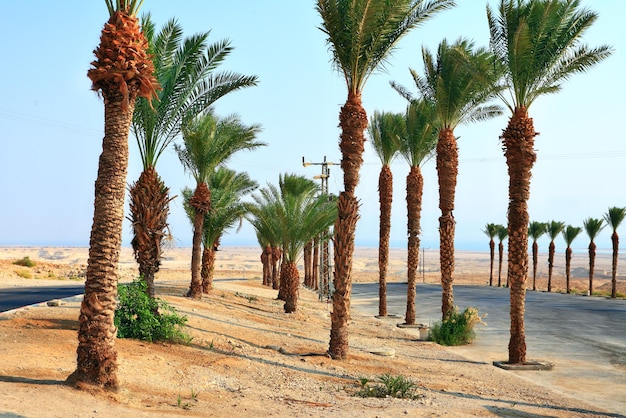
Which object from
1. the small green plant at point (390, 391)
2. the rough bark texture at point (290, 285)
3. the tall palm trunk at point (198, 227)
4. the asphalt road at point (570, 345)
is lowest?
the asphalt road at point (570, 345)

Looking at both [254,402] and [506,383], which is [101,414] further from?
[506,383]

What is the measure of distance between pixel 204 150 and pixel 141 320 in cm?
1184

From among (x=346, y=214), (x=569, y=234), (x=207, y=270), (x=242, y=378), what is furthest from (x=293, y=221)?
(x=569, y=234)

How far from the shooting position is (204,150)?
24328mm

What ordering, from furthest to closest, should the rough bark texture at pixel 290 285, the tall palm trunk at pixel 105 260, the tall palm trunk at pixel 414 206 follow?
the rough bark texture at pixel 290 285 < the tall palm trunk at pixel 414 206 < the tall palm trunk at pixel 105 260

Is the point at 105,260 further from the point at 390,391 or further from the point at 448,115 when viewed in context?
the point at 448,115

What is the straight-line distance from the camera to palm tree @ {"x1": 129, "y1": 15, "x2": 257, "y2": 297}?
1541 centimetres

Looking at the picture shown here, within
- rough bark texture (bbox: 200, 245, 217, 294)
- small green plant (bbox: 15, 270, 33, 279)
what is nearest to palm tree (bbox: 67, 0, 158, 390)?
rough bark texture (bbox: 200, 245, 217, 294)

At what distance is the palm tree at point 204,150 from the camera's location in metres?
24.3

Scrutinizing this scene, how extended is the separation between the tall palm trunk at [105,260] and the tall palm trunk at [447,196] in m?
14.3

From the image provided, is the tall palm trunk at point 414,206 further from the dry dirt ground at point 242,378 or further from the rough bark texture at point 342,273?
the rough bark texture at point 342,273

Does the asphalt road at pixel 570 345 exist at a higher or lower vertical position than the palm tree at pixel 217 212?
lower

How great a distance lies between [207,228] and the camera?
31.0 m

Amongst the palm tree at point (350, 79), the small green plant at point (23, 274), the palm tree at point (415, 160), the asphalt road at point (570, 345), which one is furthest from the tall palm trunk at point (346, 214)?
the small green plant at point (23, 274)
